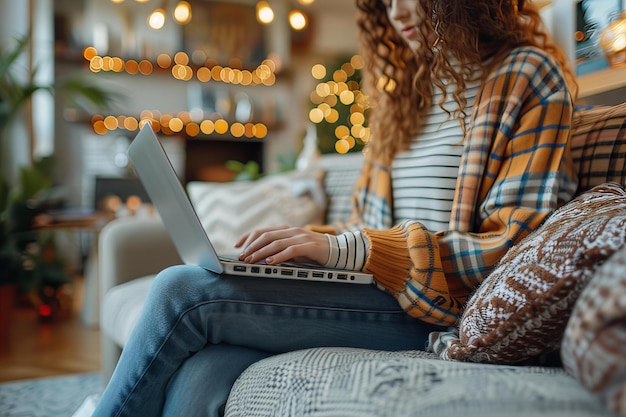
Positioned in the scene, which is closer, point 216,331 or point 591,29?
point 216,331

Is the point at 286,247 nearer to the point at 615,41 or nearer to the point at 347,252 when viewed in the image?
the point at 347,252

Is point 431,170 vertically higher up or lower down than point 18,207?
higher up

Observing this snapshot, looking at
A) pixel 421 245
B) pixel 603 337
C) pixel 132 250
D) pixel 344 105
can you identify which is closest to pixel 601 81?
pixel 421 245

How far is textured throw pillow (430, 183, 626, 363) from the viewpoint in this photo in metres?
0.58

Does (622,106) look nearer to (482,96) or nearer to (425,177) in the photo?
(482,96)

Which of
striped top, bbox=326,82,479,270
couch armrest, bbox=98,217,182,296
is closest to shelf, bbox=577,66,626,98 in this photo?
striped top, bbox=326,82,479,270

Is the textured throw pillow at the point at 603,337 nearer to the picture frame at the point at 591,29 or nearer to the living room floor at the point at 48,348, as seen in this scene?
the picture frame at the point at 591,29

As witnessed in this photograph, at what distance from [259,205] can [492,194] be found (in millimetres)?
897

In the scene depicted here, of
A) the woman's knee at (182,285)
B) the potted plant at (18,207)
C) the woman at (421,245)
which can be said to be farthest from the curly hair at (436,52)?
the potted plant at (18,207)

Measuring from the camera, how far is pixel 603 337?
46cm

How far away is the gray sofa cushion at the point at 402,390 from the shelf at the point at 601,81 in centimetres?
63

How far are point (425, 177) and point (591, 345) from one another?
27.2 inches

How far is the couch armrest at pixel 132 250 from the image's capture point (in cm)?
161

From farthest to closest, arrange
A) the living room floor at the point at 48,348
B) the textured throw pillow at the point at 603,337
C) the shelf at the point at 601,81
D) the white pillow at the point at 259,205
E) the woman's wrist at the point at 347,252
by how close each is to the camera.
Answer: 1. the living room floor at the point at 48,348
2. the white pillow at the point at 259,205
3. the shelf at the point at 601,81
4. the woman's wrist at the point at 347,252
5. the textured throw pillow at the point at 603,337
